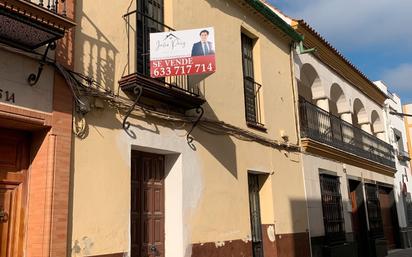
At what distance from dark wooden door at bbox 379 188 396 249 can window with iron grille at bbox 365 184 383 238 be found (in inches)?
56.0

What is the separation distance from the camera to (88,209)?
20.4 ft

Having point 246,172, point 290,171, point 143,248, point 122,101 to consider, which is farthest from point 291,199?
point 122,101

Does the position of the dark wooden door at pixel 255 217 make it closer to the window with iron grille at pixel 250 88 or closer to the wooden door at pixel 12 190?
the window with iron grille at pixel 250 88

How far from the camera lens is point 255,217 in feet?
33.4

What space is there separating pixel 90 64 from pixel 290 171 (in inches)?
251

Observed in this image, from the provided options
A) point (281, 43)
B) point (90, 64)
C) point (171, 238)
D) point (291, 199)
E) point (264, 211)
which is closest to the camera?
point (90, 64)

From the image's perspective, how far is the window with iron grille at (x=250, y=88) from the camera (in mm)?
10602

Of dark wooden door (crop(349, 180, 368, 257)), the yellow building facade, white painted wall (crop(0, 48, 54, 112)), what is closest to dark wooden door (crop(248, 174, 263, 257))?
the yellow building facade

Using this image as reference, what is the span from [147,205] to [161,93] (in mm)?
1816

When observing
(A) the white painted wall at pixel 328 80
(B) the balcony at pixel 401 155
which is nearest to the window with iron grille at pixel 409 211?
(B) the balcony at pixel 401 155

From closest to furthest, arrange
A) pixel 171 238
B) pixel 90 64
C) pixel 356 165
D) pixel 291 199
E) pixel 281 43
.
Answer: pixel 90 64 → pixel 171 238 → pixel 291 199 → pixel 281 43 → pixel 356 165

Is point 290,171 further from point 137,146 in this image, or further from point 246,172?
point 137,146

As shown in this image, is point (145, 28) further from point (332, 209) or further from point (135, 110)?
point (332, 209)

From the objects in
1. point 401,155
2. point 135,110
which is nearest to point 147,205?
point 135,110
